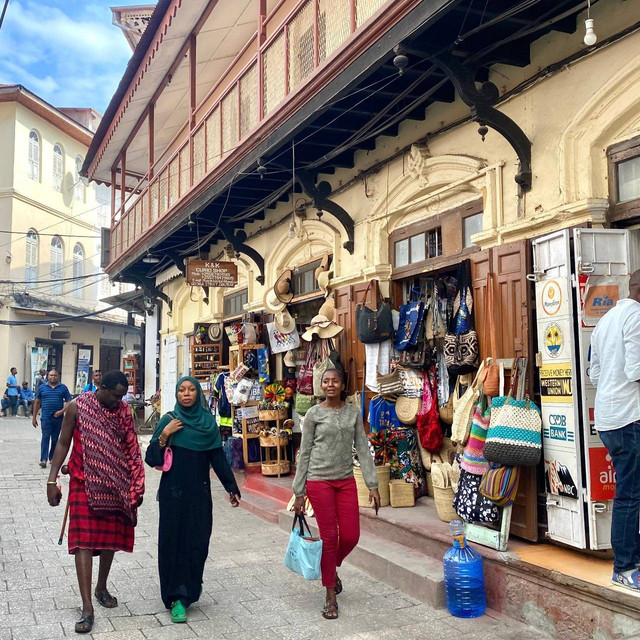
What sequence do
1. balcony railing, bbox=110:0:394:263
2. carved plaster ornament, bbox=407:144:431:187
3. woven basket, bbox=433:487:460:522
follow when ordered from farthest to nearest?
carved plaster ornament, bbox=407:144:431:187 → balcony railing, bbox=110:0:394:263 → woven basket, bbox=433:487:460:522

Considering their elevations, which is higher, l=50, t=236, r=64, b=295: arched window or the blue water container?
l=50, t=236, r=64, b=295: arched window

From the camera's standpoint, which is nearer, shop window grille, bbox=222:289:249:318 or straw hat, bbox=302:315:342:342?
straw hat, bbox=302:315:342:342

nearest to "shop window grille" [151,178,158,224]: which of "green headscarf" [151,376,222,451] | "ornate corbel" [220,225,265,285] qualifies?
"ornate corbel" [220,225,265,285]

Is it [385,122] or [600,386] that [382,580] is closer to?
[600,386]

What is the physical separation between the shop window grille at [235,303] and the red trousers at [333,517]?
739 centimetres

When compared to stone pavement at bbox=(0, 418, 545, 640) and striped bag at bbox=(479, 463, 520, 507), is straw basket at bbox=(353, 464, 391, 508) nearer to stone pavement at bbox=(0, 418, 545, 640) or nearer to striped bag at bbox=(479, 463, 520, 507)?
stone pavement at bbox=(0, 418, 545, 640)

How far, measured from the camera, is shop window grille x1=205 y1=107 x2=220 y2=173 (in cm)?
933

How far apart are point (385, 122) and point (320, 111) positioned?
0.94 metres

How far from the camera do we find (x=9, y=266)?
26.4m

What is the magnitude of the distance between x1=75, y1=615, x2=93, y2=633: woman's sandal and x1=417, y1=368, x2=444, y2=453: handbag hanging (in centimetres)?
376

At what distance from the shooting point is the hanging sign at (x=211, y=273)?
35.4ft

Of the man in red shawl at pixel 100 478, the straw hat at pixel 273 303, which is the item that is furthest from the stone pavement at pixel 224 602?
the straw hat at pixel 273 303

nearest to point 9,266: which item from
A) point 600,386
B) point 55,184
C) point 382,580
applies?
point 55,184

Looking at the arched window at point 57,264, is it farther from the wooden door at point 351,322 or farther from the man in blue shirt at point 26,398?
the wooden door at point 351,322
